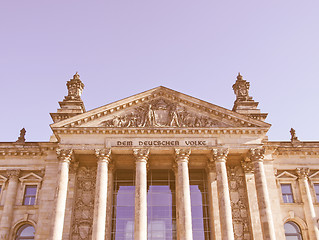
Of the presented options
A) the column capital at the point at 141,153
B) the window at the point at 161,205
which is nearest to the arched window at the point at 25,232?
the window at the point at 161,205

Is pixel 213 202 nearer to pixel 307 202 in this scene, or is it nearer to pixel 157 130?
pixel 157 130

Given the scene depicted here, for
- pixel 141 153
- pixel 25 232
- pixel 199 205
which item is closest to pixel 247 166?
pixel 199 205

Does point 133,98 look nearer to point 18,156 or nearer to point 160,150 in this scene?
point 160,150

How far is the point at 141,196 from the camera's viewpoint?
96.6 ft

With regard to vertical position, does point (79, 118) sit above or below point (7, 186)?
above

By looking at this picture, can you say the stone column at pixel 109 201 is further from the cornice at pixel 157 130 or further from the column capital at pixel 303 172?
the column capital at pixel 303 172

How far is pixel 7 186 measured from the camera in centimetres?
3412

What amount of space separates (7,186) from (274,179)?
25.0 m

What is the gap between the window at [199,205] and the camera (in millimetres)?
31828

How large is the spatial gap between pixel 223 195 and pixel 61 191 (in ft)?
43.6

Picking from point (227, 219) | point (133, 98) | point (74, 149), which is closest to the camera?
point (227, 219)

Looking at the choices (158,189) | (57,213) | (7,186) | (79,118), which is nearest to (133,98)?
(79,118)

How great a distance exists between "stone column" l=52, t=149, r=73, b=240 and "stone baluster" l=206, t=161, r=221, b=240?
12.6m

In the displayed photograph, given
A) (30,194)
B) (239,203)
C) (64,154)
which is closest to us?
(64,154)
